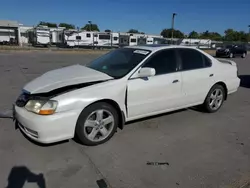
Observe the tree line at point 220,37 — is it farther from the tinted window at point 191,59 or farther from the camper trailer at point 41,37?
the tinted window at point 191,59

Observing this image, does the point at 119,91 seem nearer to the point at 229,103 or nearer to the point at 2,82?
the point at 229,103

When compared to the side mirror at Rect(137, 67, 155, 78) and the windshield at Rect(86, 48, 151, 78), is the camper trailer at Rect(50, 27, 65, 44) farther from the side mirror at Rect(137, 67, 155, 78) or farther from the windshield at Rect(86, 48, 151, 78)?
the side mirror at Rect(137, 67, 155, 78)

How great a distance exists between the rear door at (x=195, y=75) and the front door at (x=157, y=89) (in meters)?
0.19

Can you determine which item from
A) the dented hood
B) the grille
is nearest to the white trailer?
the dented hood

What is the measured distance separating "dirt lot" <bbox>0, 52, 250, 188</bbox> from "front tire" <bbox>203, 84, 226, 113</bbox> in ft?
1.76

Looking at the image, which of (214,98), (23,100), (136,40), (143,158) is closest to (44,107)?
(23,100)

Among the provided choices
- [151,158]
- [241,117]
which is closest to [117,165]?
[151,158]

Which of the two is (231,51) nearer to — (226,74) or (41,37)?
(226,74)

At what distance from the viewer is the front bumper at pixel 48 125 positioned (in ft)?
10.1

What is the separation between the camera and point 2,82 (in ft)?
27.0

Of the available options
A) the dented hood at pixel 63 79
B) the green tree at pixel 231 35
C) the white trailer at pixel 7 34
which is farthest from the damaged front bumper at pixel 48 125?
the green tree at pixel 231 35

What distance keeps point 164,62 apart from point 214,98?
1660 millimetres

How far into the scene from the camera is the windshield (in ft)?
13.0

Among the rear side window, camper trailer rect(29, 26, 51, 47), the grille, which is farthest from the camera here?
camper trailer rect(29, 26, 51, 47)
